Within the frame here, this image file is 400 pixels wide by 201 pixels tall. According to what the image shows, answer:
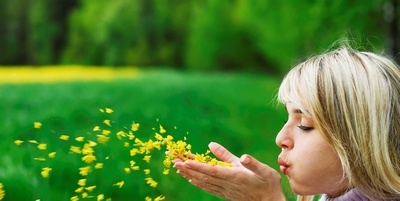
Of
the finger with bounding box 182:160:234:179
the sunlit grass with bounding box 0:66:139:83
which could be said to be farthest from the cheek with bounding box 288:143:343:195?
the sunlit grass with bounding box 0:66:139:83

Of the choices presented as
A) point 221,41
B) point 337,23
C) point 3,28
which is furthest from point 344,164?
point 3,28

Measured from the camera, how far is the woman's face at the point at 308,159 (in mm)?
2092

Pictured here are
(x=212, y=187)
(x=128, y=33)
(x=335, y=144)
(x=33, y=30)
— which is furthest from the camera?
(x=33, y=30)

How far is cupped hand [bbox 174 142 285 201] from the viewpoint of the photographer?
2123 millimetres

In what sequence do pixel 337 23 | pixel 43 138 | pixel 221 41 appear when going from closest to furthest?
pixel 43 138, pixel 337 23, pixel 221 41

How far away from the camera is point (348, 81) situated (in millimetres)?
2123

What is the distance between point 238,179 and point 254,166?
78 mm

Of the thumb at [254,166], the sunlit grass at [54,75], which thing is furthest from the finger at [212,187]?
the sunlit grass at [54,75]

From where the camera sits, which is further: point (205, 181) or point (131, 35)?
point (131, 35)

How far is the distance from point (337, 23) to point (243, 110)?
2.41 meters

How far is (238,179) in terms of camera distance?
2.14 meters

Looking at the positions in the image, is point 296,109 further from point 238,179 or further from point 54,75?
point 54,75

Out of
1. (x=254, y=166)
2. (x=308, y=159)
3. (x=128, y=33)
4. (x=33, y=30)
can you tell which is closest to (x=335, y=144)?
(x=308, y=159)

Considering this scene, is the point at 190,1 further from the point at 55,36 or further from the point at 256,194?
the point at 256,194
